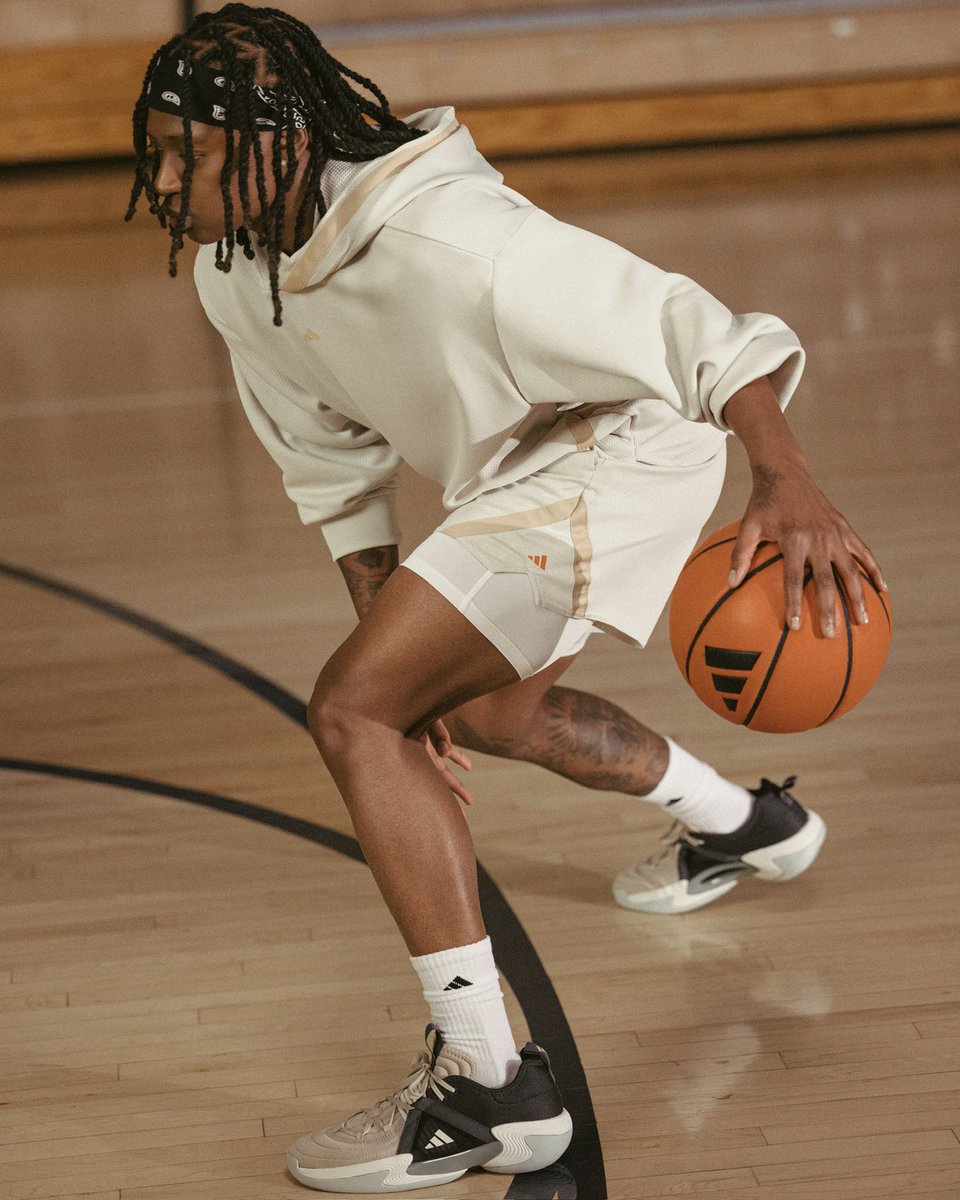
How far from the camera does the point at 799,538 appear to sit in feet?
5.30

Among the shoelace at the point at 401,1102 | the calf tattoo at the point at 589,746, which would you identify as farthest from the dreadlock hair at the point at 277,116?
the shoelace at the point at 401,1102

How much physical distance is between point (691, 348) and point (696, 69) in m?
8.82

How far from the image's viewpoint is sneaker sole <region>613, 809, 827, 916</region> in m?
2.34

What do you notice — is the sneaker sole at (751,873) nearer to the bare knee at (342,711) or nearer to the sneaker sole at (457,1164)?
the sneaker sole at (457,1164)

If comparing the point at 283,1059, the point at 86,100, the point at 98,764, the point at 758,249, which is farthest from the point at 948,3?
the point at 283,1059

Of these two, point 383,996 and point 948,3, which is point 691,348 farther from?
point 948,3

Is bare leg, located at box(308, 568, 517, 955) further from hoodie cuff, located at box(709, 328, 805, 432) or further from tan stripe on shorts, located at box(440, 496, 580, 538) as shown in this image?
hoodie cuff, located at box(709, 328, 805, 432)

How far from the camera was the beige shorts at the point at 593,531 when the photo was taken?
1851mm

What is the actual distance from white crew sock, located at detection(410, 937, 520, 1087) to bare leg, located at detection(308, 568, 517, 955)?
2 centimetres

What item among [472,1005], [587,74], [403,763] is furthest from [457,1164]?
[587,74]

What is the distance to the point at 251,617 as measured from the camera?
141 inches

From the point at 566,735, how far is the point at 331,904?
1.52ft

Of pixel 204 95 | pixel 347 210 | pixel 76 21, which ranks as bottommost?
pixel 76 21

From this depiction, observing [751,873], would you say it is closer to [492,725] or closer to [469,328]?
[492,725]
